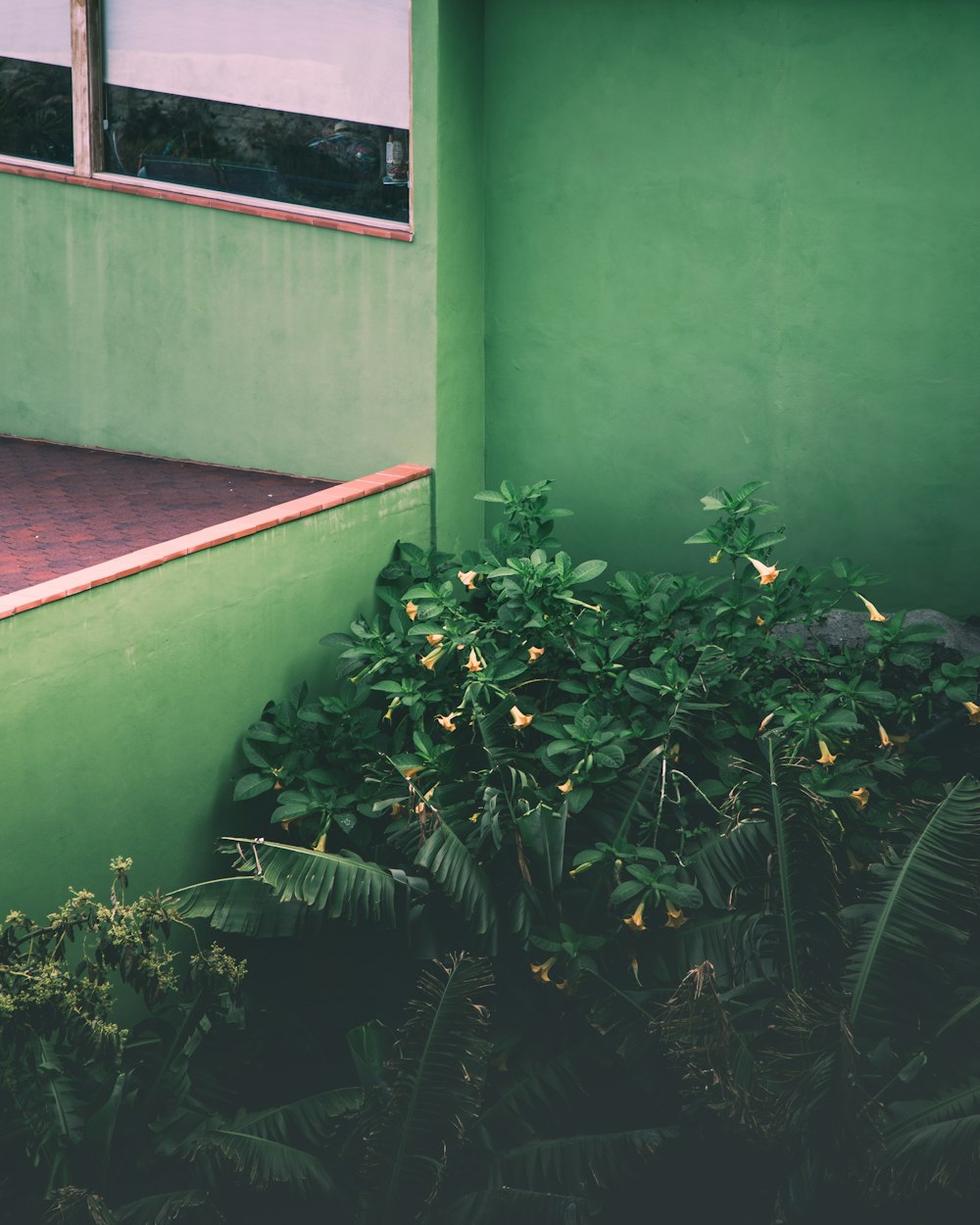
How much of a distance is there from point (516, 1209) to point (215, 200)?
23.4ft

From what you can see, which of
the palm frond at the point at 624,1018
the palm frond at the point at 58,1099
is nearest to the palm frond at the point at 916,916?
the palm frond at the point at 624,1018

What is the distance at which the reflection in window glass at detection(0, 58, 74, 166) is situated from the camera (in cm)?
1074

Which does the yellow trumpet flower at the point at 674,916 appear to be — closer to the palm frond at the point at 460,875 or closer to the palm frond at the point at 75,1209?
the palm frond at the point at 460,875

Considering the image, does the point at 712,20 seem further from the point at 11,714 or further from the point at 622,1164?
the point at 622,1164

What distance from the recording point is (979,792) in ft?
22.6

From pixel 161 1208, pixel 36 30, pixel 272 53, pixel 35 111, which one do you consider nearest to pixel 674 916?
pixel 161 1208

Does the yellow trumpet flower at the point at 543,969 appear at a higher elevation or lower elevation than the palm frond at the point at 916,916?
lower

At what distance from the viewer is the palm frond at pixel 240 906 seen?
735cm

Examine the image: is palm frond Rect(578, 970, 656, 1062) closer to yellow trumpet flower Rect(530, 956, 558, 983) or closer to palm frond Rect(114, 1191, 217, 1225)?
yellow trumpet flower Rect(530, 956, 558, 983)

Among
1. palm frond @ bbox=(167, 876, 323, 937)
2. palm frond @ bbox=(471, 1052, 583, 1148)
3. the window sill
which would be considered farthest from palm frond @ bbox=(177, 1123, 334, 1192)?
the window sill

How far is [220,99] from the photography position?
33.4 ft

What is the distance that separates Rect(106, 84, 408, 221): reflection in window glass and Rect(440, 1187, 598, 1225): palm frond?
20.5 feet

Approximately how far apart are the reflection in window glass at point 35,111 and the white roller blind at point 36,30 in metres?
0.06

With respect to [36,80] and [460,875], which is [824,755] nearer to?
[460,875]
